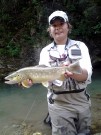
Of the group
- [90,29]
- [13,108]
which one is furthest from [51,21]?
[90,29]

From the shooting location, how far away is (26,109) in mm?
5992

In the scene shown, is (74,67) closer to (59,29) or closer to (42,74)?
(42,74)

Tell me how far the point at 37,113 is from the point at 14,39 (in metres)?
6.70

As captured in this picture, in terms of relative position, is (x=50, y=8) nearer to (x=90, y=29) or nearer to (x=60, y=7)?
(x=60, y=7)

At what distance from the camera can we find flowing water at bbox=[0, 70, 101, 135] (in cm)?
480

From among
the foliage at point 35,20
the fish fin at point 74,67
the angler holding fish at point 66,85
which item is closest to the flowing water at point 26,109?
the angler holding fish at point 66,85

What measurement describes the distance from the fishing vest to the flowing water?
1088 millimetres

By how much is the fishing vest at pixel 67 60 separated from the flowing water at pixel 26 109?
109cm

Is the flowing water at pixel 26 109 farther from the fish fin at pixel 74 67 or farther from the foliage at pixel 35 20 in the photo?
the foliage at pixel 35 20

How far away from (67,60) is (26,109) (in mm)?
2607

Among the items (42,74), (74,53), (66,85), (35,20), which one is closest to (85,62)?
(74,53)

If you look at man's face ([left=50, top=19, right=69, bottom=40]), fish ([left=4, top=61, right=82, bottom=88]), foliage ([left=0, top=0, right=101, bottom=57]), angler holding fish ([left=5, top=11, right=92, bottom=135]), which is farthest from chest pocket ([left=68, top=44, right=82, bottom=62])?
foliage ([left=0, top=0, right=101, bottom=57])

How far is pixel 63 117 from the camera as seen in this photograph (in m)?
3.78

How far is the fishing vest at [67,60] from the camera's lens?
3.61 m
